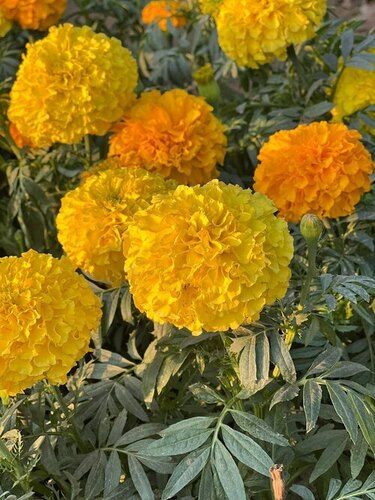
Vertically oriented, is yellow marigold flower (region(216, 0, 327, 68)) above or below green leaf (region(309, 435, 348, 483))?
above

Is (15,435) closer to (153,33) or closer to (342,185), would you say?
(342,185)

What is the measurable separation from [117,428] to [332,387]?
39 cm

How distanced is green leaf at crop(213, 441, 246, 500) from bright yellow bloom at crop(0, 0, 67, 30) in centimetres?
142

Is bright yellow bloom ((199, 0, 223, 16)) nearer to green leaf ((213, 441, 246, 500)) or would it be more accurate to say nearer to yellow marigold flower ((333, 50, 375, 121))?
yellow marigold flower ((333, 50, 375, 121))

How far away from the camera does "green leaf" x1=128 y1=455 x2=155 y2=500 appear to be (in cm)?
119

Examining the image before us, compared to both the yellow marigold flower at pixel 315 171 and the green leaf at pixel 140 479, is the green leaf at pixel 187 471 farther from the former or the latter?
the yellow marigold flower at pixel 315 171

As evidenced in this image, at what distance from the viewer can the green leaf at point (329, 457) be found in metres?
Result: 1.19

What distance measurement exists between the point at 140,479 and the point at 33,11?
4.51 ft

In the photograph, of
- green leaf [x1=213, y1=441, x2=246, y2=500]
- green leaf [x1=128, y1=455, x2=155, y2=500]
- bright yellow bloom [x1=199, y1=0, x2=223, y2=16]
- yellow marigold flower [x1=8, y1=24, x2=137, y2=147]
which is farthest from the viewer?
bright yellow bloom [x1=199, y1=0, x2=223, y2=16]

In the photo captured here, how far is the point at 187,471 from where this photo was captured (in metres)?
1.10

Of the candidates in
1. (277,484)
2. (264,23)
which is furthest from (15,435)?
(264,23)

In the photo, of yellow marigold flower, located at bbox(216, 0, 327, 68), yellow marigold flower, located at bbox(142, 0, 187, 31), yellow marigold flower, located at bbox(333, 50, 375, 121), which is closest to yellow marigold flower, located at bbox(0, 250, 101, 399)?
yellow marigold flower, located at bbox(216, 0, 327, 68)

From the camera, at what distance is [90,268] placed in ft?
4.82

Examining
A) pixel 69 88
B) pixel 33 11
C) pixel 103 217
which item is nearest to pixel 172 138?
pixel 69 88
